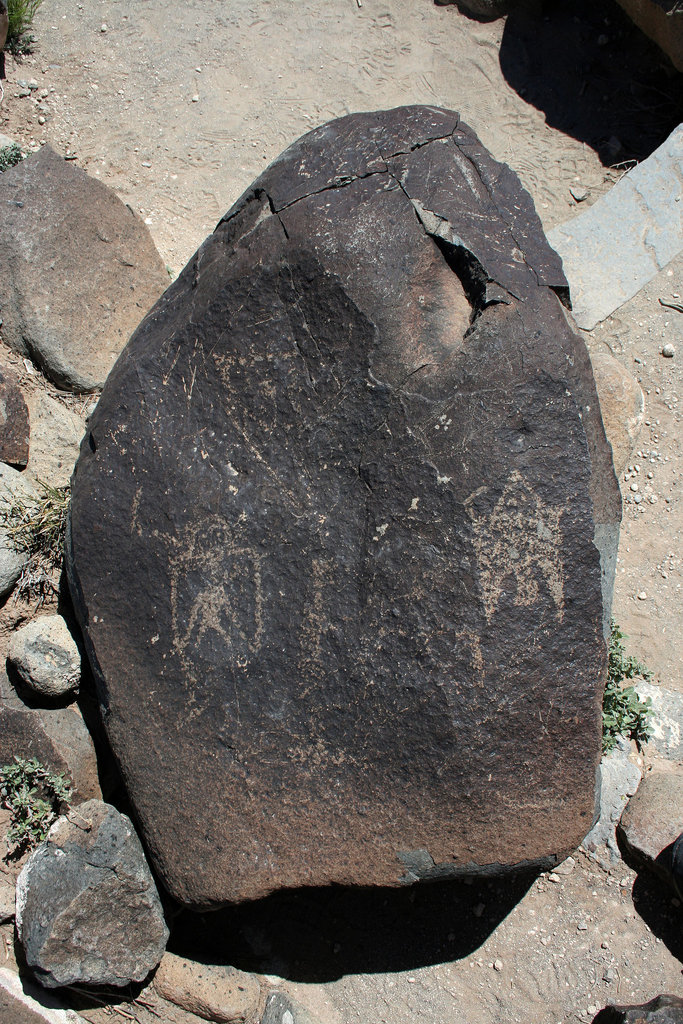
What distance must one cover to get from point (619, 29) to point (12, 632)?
184 inches

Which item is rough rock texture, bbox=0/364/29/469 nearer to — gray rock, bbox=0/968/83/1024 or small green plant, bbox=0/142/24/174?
small green plant, bbox=0/142/24/174

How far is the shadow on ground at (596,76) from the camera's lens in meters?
4.28

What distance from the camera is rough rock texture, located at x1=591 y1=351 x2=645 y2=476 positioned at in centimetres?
343

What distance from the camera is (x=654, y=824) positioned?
283 centimetres

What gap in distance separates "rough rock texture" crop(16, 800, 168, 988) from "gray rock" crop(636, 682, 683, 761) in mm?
1982

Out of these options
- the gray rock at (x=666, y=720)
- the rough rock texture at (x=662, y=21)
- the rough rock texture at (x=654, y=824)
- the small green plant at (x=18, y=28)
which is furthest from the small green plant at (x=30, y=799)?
the rough rock texture at (x=662, y=21)

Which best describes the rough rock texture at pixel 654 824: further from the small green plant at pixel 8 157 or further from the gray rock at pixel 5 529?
the small green plant at pixel 8 157

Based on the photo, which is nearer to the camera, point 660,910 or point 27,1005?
point 27,1005

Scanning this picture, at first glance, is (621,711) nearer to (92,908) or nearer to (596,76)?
(92,908)

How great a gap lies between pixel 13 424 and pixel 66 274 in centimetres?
75

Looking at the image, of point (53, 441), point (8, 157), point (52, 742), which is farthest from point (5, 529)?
point (8, 157)

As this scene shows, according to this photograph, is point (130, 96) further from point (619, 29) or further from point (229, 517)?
point (229, 517)

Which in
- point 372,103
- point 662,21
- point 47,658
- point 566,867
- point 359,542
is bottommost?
point 47,658

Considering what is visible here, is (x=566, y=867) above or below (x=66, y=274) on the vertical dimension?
below
